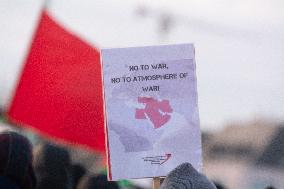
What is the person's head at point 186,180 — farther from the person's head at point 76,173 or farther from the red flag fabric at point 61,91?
the person's head at point 76,173

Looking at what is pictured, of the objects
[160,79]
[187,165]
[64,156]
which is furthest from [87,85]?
[187,165]

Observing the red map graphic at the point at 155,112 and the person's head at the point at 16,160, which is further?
the person's head at the point at 16,160

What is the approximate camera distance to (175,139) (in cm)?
536

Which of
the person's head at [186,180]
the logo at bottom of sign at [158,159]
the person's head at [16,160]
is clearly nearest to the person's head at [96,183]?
the person's head at [16,160]

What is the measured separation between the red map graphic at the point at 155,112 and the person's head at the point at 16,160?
1.02m

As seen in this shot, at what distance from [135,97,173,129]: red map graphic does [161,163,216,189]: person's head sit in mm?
627

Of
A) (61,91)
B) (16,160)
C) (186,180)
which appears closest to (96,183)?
(61,91)

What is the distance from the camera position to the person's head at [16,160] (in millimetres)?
5910

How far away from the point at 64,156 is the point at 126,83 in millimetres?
3473

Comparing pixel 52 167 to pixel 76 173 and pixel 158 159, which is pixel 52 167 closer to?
pixel 76 173

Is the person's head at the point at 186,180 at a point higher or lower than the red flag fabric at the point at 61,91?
lower

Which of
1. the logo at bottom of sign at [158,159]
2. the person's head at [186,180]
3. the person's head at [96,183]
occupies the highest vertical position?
the logo at bottom of sign at [158,159]

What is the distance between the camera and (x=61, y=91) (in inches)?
287

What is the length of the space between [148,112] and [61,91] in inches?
81.6
